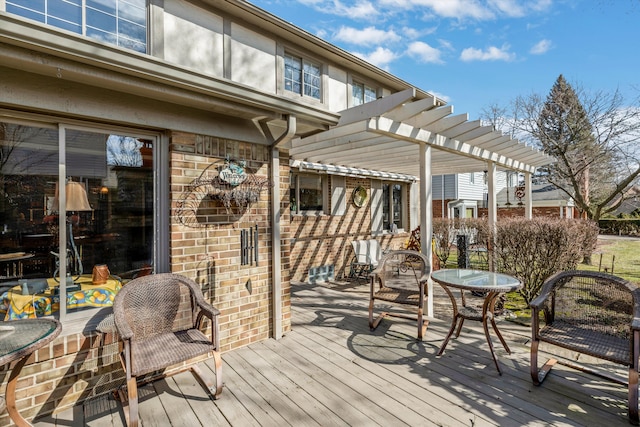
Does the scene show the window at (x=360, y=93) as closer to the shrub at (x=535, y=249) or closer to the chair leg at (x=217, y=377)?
the shrub at (x=535, y=249)

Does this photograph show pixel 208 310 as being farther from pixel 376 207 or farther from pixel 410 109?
pixel 376 207

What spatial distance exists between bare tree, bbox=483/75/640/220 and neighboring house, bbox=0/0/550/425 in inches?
298

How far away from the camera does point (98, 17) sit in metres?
4.18

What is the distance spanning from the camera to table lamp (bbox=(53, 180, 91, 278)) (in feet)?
8.84

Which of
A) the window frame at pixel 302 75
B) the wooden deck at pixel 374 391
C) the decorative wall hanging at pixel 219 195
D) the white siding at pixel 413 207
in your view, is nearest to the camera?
the wooden deck at pixel 374 391

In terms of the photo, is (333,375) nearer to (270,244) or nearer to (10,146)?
(270,244)

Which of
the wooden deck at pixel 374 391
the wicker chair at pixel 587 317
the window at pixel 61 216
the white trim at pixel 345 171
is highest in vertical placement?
the white trim at pixel 345 171

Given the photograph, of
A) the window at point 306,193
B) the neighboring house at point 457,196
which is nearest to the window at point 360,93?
the window at point 306,193

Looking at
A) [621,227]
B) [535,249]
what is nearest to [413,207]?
[535,249]

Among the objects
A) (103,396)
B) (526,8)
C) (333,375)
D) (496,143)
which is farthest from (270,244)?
(526,8)

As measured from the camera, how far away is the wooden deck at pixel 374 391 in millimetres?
2408

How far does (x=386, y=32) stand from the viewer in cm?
1039

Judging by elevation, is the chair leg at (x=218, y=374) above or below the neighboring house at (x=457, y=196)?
below

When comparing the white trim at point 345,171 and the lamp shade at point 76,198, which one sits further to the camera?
the white trim at point 345,171
